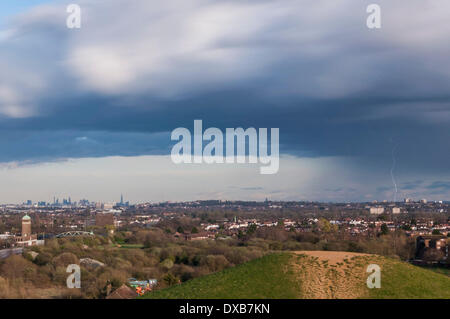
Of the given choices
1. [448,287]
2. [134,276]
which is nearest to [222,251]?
[134,276]

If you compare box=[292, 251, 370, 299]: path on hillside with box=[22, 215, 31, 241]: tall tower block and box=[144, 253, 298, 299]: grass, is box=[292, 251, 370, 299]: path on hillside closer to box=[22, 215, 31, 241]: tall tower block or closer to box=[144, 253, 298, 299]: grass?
box=[144, 253, 298, 299]: grass

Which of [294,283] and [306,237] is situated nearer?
[294,283]

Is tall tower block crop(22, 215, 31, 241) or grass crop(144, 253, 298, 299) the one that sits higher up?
grass crop(144, 253, 298, 299)

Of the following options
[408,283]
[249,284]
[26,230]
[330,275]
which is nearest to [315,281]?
[330,275]

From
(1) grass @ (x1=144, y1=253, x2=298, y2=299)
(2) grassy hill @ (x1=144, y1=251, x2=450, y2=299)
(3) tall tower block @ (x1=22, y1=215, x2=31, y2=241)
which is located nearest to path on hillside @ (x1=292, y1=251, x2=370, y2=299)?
(2) grassy hill @ (x1=144, y1=251, x2=450, y2=299)

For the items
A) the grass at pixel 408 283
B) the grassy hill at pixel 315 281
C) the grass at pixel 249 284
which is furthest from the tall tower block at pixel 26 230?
the grass at pixel 408 283
